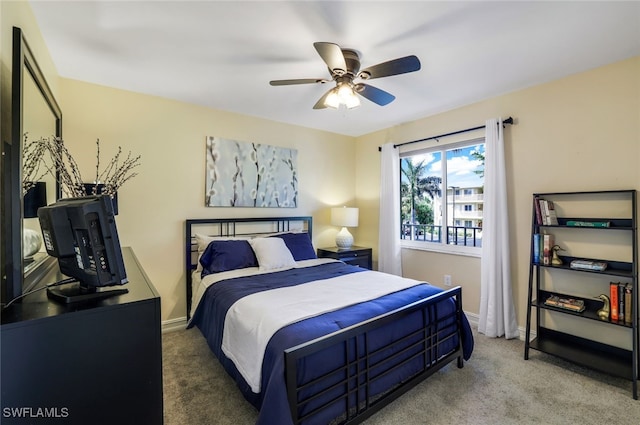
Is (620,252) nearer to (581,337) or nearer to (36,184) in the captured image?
(581,337)

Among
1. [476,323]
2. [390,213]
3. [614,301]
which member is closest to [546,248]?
[614,301]

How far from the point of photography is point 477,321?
3.30m

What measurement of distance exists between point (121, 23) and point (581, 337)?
4.38m

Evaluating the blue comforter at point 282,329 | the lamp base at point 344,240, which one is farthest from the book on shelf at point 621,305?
the lamp base at point 344,240

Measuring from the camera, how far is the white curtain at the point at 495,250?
9.61ft

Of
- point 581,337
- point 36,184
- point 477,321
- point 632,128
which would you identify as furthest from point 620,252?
point 36,184

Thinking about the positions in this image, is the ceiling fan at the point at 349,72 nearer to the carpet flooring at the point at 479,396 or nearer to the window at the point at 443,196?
the window at the point at 443,196

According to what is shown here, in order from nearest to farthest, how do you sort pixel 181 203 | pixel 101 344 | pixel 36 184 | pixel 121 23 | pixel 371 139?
pixel 101 344 < pixel 36 184 < pixel 121 23 < pixel 181 203 < pixel 371 139

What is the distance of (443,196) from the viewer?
12.3ft

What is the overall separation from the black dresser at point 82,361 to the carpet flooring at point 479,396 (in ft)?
3.18

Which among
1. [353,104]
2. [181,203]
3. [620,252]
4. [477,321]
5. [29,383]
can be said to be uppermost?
[353,104]

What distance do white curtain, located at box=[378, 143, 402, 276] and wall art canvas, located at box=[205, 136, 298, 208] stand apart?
1.26m

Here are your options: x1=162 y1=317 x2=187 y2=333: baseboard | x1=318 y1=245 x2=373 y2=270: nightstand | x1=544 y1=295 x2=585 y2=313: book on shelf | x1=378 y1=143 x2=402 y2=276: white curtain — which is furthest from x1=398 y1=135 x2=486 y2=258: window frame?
x1=162 y1=317 x2=187 y2=333: baseboard

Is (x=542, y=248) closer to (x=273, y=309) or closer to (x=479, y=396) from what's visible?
(x=479, y=396)
